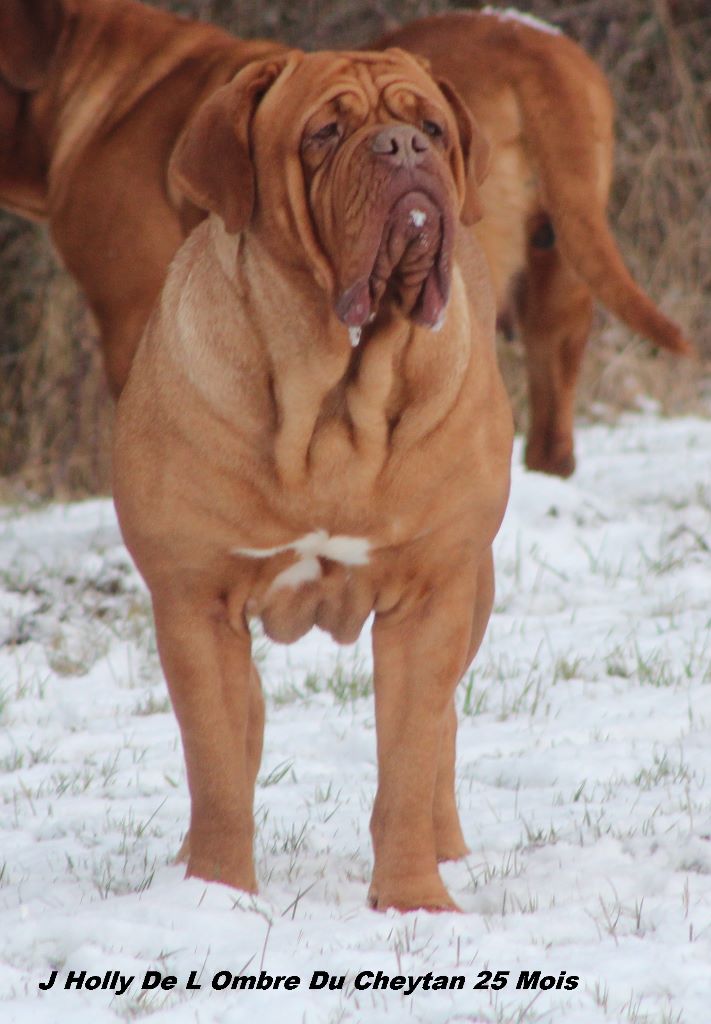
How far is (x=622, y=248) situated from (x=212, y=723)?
21.5 feet

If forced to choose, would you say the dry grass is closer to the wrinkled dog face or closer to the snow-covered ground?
the snow-covered ground

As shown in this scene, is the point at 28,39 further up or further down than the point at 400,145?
further down

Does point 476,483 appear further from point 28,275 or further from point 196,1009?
point 28,275

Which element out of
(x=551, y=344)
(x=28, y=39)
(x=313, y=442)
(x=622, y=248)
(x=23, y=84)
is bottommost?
(x=622, y=248)

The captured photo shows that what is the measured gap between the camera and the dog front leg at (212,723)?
2.69 metres

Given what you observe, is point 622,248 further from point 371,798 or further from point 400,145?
point 400,145

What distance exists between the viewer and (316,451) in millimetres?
2637

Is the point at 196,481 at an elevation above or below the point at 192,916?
above

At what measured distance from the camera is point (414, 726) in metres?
2.75

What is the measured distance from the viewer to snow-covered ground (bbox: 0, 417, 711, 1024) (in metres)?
2.27

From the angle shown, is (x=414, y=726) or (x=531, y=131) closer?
(x=414, y=726)

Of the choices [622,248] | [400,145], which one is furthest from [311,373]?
[622,248]

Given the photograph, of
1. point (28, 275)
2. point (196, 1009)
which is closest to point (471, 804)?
point (196, 1009)

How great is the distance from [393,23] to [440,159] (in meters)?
5.77
